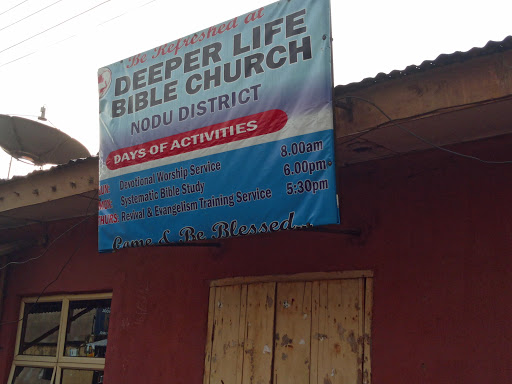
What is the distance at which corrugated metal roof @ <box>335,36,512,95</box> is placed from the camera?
3467mm

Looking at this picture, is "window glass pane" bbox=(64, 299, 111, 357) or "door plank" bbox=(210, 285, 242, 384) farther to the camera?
"window glass pane" bbox=(64, 299, 111, 357)

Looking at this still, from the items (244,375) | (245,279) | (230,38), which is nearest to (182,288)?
(245,279)

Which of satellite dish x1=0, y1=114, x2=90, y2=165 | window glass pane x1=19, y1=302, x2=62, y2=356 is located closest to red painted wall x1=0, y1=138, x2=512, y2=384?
window glass pane x1=19, y1=302, x2=62, y2=356

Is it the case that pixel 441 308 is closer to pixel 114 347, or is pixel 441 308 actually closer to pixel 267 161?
pixel 267 161

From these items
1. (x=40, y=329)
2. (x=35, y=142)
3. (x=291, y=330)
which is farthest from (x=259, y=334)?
(x=35, y=142)

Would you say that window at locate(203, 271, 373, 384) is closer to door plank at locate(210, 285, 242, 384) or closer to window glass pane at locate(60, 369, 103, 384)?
door plank at locate(210, 285, 242, 384)

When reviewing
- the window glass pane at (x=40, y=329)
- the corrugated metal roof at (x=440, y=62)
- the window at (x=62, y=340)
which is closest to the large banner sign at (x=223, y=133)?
the corrugated metal roof at (x=440, y=62)

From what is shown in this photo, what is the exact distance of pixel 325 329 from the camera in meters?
4.62

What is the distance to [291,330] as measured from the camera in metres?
4.82

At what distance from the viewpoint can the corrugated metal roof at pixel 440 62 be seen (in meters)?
3.47

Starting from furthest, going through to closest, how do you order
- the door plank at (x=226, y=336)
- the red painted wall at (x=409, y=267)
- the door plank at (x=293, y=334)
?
the door plank at (x=226, y=336) → the door plank at (x=293, y=334) → the red painted wall at (x=409, y=267)

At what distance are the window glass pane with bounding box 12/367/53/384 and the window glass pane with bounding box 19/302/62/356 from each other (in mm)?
202

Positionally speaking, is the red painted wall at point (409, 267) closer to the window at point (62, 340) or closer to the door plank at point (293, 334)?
the door plank at point (293, 334)

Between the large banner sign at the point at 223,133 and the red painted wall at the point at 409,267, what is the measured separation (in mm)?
988
